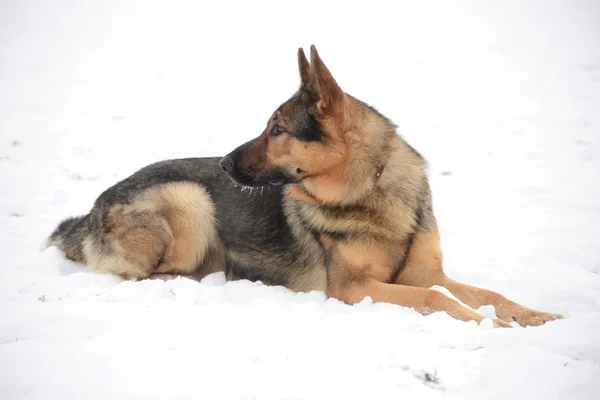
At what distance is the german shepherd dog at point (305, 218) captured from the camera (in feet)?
15.6

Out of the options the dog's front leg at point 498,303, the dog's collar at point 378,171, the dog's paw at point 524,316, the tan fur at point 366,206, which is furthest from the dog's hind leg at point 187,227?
the dog's paw at point 524,316

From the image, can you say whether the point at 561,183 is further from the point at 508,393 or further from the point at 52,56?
the point at 52,56

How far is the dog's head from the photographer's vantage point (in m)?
4.70

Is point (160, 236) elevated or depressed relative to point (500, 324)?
elevated

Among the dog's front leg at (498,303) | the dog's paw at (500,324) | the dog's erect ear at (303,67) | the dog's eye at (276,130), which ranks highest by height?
the dog's erect ear at (303,67)

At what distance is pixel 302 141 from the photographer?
4836mm

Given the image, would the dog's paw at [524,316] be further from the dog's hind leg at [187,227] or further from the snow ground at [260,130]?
the dog's hind leg at [187,227]

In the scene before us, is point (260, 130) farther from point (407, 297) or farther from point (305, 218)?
point (407, 297)

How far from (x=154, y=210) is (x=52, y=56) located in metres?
13.2

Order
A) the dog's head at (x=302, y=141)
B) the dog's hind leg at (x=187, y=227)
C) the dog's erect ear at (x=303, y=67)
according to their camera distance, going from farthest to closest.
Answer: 1. the dog's hind leg at (x=187, y=227)
2. the dog's erect ear at (x=303, y=67)
3. the dog's head at (x=302, y=141)

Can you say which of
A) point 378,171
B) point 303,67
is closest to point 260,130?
point 303,67

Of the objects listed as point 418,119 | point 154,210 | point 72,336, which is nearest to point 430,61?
point 418,119

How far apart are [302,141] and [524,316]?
2364 mm

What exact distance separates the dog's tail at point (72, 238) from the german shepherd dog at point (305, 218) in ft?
0.05
